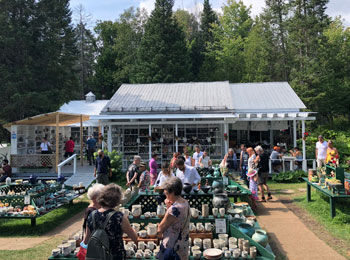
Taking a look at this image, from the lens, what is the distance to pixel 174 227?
122 inches

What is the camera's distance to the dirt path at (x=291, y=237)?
534 centimetres

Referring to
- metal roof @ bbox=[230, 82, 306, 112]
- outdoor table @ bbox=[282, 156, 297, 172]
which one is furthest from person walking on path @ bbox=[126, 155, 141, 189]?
metal roof @ bbox=[230, 82, 306, 112]

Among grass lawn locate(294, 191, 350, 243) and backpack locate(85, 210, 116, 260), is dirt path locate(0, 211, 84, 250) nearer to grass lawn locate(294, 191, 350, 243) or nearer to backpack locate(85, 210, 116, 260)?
backpack locate(85, 210, 116, 260)

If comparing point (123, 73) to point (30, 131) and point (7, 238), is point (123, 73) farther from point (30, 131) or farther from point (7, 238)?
point (7, 238)

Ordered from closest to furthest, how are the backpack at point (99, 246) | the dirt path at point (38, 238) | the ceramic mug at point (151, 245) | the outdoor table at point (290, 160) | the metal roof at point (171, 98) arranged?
the backpack at point (99, 246) < the ceramic mug at point (151, 245) < the dirt path at point (38, 238) < the outdoor table at point (290, 160) < the metal roof at point (171, 98)

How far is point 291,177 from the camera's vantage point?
12398mm

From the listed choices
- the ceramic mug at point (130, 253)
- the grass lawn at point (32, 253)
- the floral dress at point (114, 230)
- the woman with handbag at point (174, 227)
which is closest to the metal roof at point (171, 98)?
the grass lawn at point (32, 253)

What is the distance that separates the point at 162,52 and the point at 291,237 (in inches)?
1077

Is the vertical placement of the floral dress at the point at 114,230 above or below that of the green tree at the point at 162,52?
below

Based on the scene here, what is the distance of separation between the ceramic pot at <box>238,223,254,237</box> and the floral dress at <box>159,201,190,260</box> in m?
1.80

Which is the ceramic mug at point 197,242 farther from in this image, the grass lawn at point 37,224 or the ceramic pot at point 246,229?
the grass lawn at point 37,224

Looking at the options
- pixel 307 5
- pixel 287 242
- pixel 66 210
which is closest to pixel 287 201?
pixel 287 242

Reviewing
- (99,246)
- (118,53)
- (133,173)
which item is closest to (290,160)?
(133,173)

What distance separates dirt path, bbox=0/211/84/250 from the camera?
626 centimetres
